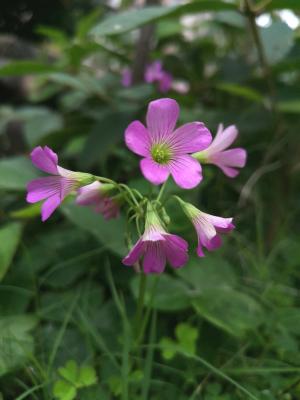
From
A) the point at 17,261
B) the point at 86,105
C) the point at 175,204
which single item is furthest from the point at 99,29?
the point at 86,105

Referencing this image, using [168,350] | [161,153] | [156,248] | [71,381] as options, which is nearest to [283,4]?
[161,153]

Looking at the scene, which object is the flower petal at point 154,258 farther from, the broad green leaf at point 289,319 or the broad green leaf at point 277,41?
the broad green leaf at point 277,41

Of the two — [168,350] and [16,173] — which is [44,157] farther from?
[16,173]

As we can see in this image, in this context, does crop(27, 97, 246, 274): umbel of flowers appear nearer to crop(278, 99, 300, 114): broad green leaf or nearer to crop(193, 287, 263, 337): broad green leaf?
crop(193, 287, 263, 337): broad green leaf

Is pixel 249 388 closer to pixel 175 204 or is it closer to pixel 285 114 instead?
pixel 175 204

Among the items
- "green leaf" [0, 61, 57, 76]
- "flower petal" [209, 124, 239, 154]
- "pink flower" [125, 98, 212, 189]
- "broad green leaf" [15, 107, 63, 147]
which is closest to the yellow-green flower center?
"pink flower" [125, 98, 212, 189]
